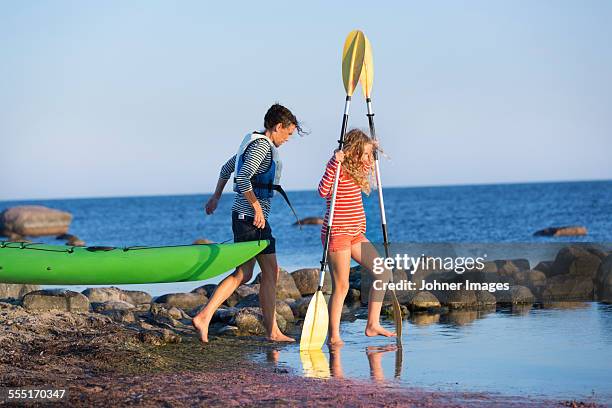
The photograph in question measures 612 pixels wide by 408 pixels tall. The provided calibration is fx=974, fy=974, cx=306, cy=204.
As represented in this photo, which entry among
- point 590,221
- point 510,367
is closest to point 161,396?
point 510,367

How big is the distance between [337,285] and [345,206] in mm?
704

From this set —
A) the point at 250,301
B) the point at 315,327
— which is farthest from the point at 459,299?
the point at 315,327

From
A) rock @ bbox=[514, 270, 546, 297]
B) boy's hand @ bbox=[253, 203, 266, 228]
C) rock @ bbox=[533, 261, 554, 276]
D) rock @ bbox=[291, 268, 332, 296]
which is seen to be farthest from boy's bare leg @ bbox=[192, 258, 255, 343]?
rock @ bbox=[533, 261, 554, 276]

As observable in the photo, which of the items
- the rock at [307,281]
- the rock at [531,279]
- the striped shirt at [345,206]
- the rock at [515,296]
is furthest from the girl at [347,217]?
the rock at [307,281]

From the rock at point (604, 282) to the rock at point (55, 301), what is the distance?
5.95 meters

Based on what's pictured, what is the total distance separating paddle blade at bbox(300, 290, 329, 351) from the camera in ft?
27.6

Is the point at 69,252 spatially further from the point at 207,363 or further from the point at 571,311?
the point at 571,311

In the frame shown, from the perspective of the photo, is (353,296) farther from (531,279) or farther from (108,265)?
(108,265)

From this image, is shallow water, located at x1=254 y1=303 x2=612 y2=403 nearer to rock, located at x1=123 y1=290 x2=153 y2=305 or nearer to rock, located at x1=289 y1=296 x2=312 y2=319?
rock, located at x1=289 y1=296 x2=312 y2=319

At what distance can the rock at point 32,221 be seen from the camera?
49438mm

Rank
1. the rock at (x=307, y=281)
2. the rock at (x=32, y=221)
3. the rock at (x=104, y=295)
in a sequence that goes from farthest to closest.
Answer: the rock at (x=32, y=221) < the rock at (x=307, y=281) < the rock at (x=104, y=295)

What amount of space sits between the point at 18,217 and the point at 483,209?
26584mm

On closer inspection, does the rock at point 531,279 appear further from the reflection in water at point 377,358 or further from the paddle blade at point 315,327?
the paddle blade at point 315,327

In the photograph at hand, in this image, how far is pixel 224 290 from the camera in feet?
28.5
